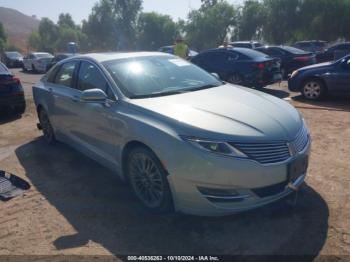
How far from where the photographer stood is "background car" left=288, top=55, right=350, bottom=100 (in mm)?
8688

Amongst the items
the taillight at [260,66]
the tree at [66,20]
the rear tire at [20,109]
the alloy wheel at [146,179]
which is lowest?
the rear tire at [20,109]

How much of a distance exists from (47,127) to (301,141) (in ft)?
14.8

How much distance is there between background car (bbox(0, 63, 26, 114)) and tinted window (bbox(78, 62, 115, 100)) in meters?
4.42

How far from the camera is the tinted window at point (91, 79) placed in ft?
13.9

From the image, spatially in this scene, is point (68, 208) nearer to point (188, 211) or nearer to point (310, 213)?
point (188, 211)

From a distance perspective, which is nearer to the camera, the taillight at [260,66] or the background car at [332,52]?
the taillight at [260,66]

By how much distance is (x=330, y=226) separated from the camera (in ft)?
11.1

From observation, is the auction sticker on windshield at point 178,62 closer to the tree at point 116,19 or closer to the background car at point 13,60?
the background car at point 13,60

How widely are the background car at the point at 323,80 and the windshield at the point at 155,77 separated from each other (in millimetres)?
5130

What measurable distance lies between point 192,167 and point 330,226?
Answer: 1493 millimetres

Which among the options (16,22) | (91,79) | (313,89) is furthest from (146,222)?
(16,22)

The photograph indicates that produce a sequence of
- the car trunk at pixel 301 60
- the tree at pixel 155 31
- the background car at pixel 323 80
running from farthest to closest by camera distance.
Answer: the tree at pixel 155 31, the car trunk at pixel 301 60, the background car at pixel 323 80

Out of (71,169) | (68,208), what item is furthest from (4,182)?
(68,208)

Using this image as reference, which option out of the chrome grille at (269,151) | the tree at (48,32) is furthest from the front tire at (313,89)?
the tree at (48,32)
